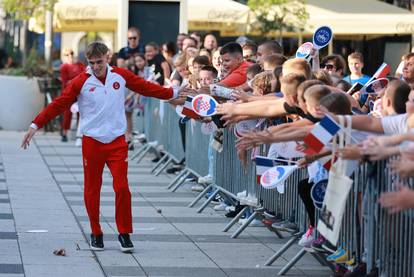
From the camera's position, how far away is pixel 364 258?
27.3ft

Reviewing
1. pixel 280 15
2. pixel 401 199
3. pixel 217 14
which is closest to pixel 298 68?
pixel 401 199

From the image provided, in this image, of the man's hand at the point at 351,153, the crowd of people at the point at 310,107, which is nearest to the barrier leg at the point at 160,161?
the crowd of people at the point at 310,107

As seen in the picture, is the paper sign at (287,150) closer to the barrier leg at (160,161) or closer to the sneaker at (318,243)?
the sneaker at (318,243)

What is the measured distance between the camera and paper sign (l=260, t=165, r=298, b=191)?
9039 millimetres

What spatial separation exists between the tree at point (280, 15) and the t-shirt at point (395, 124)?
17.0 meters

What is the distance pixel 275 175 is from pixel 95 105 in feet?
7.70

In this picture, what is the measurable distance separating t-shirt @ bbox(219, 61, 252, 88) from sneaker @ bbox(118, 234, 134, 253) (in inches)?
104

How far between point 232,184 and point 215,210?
4.22ft

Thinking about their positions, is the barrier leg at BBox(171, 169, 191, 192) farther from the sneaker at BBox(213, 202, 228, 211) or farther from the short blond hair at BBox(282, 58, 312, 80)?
the short blond hair at BBox(282, 58, 312, 80)

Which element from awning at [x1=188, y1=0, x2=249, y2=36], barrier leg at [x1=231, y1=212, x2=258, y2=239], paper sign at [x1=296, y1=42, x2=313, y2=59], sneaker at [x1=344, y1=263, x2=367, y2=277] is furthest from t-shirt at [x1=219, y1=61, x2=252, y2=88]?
awning at [x1=188, y1=0, x2=249, y2=36]

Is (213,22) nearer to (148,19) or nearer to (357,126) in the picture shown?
(148,19)

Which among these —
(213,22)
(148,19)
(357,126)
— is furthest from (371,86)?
(213,22)

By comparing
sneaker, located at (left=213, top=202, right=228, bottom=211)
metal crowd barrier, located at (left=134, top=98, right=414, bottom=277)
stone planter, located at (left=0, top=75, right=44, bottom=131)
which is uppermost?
metal crowd barrier, located at (left=134, top=98, right=414, bottom=277)

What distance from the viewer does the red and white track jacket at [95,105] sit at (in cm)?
1080
